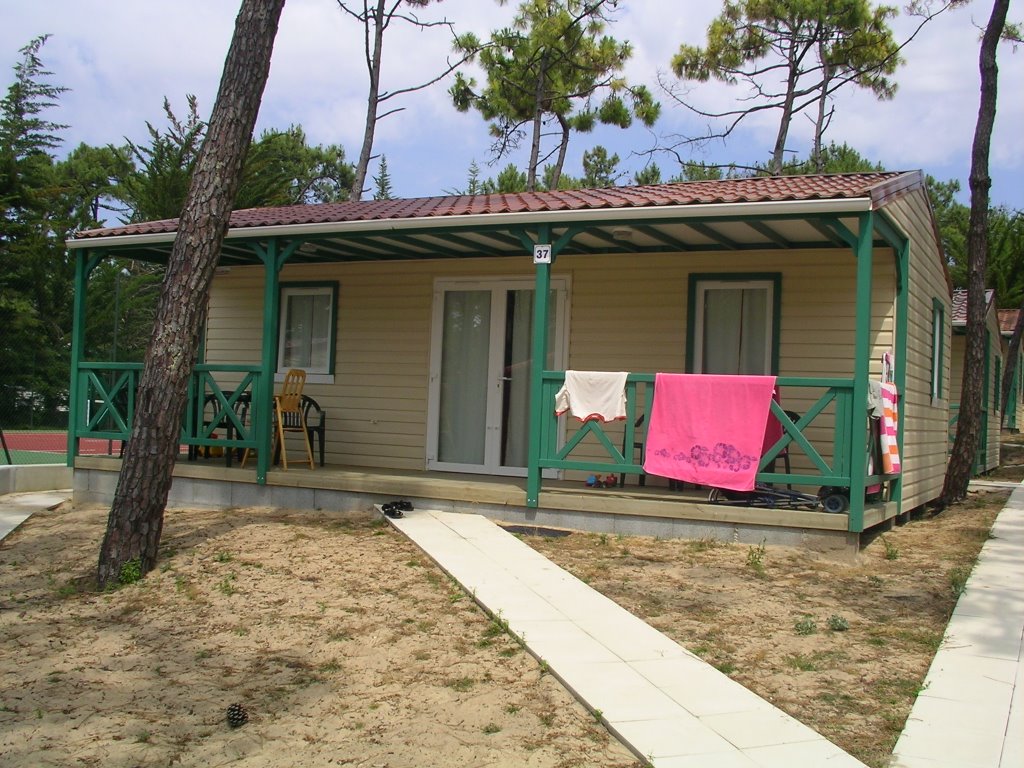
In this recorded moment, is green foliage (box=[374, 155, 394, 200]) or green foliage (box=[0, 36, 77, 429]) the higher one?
green foliage (box=[374, 155, 394, 200])

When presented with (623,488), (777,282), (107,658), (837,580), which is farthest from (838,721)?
(777,282)

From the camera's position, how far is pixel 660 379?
24.8ft

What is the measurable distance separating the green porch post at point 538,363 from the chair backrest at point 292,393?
269 cm

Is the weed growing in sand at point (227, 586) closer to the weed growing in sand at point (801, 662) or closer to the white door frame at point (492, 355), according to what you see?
the weed growing in sand at point (801, 662)

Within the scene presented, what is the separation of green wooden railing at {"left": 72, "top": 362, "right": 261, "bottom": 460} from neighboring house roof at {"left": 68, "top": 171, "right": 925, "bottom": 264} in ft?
4.03

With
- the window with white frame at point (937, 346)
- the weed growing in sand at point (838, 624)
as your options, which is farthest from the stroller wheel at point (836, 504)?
the window with white frame at point (937, 346)

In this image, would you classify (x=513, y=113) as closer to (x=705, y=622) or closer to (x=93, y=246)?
(x=93, y=246)

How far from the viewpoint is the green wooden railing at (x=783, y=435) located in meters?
6.99

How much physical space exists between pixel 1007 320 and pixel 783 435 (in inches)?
650

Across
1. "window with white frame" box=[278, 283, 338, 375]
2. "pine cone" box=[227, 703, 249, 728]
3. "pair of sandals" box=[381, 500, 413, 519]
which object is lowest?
"pine cone" box=[227, 703, 249, 728]

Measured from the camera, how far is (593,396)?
7805 mm

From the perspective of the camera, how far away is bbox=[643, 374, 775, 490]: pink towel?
721 centimetres

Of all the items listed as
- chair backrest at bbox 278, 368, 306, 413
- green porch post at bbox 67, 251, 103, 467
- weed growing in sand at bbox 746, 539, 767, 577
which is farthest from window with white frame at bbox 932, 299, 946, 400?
green porch post at bbox 67, 251, 103, 467

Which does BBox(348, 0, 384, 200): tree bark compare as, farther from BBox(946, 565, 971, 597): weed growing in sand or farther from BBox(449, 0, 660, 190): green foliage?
BBox(946, 565, 971, 597): weed growing in sand
